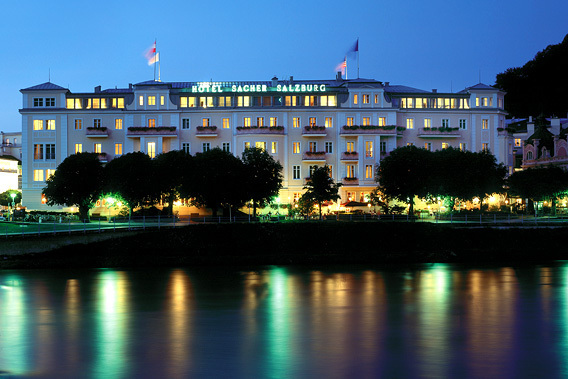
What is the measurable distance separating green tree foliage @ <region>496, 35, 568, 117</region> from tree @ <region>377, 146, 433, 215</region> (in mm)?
48449

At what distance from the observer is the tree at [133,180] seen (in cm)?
6988

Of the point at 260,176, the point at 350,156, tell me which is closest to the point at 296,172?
the point at 350,156

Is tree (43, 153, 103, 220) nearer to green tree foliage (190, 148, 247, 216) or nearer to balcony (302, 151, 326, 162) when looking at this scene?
green tree foliage (190, 148, 247, 216)

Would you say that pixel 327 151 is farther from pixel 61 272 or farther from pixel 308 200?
pixel 61 272

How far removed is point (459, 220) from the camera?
63250 mm

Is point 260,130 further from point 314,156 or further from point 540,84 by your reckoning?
point 540,84

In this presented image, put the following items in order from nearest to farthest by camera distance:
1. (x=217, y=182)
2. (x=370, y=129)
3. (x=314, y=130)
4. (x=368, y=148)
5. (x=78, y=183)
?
(x=217, y=182) < (x=78, y=183) < (x=370, y=129) < (x=314, y=130) < (x=368, y=148)

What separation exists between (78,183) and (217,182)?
16242 millimetres

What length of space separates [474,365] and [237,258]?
2993 cm

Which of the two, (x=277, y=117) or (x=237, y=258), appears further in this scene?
(x=277, y=117)

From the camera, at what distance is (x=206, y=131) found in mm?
91188

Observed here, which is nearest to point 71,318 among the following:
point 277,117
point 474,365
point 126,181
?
point 474,365

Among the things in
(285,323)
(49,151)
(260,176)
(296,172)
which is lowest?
(285,323)

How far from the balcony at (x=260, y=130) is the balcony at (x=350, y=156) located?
31.6 feet
